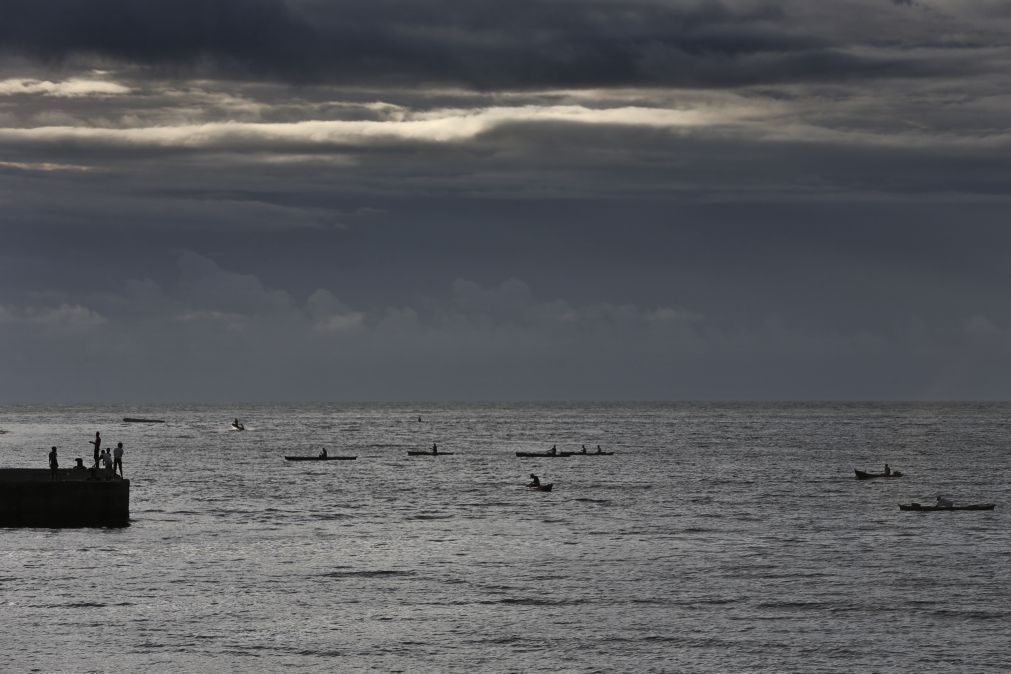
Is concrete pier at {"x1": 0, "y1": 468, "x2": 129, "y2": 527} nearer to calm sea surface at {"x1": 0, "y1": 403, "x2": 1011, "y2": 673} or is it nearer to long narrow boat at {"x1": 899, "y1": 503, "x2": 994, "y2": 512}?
calm sea surface at {"x1": 0, "y1": 403, "x2": 1011, "y2": 673}

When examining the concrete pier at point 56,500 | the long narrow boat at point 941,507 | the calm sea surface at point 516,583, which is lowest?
the calm sea surface at point 516,583

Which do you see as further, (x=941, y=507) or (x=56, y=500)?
(x=941, y=507)

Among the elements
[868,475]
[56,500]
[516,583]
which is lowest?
[516,583]

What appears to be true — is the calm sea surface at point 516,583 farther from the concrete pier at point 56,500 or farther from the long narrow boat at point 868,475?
the long narrow boat at point 868,475

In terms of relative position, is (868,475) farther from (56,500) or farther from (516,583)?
(56,500)

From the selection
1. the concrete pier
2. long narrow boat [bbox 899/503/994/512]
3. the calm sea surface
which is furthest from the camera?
long narrow boat [bbox 899/503/994/512]

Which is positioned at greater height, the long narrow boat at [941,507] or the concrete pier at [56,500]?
the concrete pier at [56,500]

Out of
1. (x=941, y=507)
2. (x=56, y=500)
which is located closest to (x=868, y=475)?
(x=941, y=507)

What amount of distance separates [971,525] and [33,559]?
52425mm

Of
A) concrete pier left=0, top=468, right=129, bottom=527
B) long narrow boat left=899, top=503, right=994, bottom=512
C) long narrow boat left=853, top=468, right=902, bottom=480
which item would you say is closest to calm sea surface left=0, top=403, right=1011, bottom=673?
concrete pier left=0, top=468, right=129, bottom=527

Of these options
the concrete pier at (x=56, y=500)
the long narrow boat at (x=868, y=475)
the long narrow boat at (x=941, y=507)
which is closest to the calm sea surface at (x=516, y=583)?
the concrete pier at (x=56, y=500)

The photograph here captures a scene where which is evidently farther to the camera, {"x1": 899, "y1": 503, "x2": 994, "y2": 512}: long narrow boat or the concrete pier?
{"x1": 899, "y1": 503, "x2": 994, "y2": 512}: long narrow boat

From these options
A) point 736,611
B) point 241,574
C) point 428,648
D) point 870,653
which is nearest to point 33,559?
point 241,574

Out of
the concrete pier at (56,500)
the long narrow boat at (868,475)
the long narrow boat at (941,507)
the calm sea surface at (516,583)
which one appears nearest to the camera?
the calm sea surface at (516,583)
